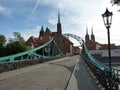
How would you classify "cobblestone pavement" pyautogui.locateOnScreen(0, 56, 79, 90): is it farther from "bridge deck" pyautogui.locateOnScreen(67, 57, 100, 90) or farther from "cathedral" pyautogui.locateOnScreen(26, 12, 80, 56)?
"cathedral" pyautogui.locateOnScreen(26, 12, 80, 56)

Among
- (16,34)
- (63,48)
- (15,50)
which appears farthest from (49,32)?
(15,50)

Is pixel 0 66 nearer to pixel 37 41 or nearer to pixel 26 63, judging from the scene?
pixel 26 63

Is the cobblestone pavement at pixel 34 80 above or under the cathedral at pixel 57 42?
under

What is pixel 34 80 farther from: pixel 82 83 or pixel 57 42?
pixel 57 42

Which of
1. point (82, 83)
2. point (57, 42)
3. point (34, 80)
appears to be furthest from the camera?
point (57, 42)

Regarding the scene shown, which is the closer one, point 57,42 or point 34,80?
point 34,80

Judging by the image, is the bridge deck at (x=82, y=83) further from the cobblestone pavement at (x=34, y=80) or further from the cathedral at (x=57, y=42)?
the cathedral at (x=57, y=42)

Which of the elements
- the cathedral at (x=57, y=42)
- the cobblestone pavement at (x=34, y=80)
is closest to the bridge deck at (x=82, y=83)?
the cobblestone pavement at (x=34, y=80)

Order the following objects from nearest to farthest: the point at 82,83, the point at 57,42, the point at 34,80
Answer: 1. the point at 82,83
2. the point at 34,80
3. the point at 57,42

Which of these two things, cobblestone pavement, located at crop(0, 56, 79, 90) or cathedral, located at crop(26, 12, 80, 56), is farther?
cathedral, located at crop(26, 12, 80, 56)

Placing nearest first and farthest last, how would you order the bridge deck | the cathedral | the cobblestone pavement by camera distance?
the bridge deck < the cobblestone pavement < the cathedral

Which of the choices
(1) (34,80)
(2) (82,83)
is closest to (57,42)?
(1) (34,80)

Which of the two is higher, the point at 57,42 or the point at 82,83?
the point at 57,42

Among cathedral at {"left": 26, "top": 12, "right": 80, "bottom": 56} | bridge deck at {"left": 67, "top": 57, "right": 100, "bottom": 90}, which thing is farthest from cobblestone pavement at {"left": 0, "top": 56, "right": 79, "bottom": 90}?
cathedral at {"left": 26, "top": 12, "right": 80, "bottom": 56}
